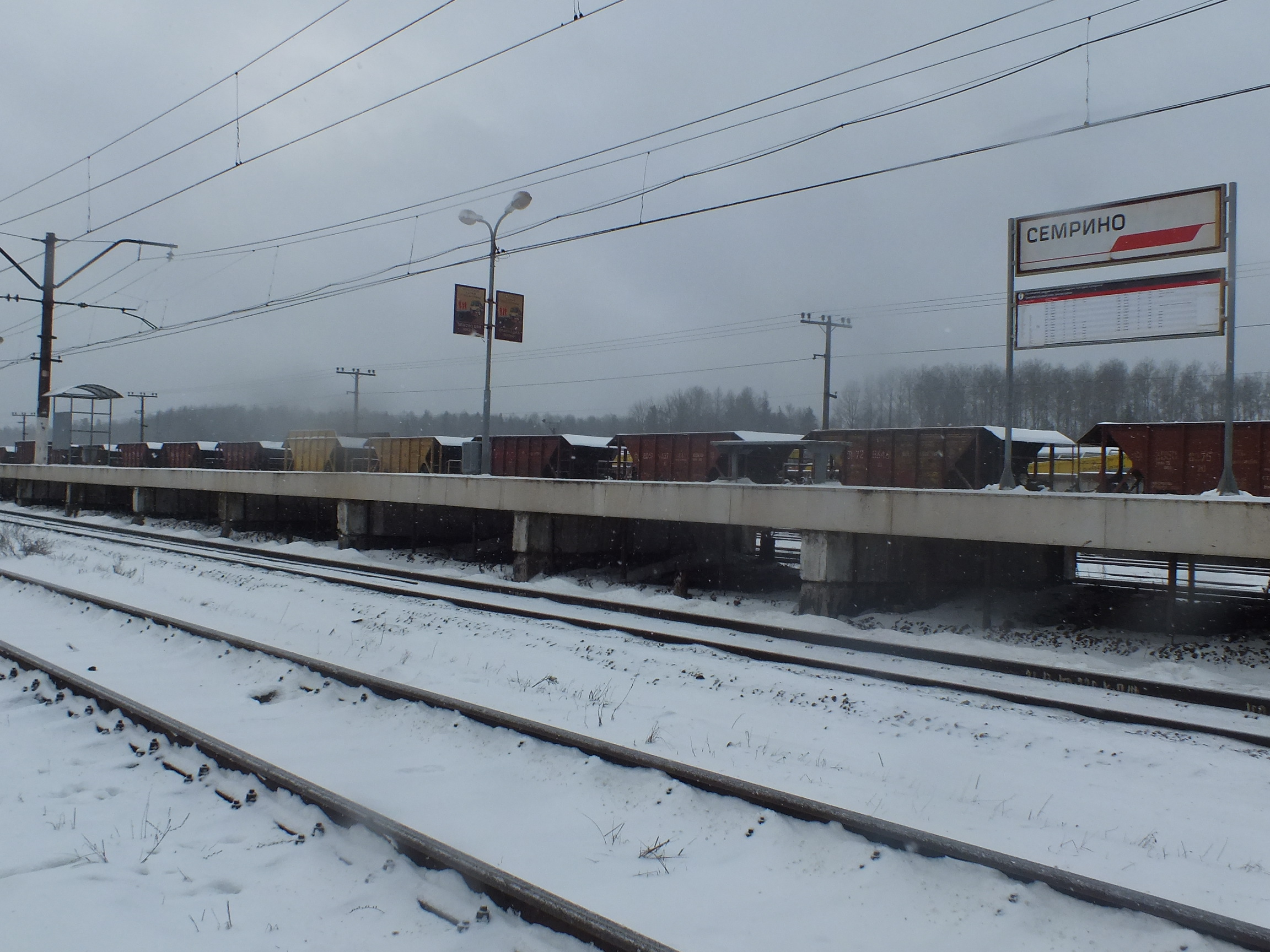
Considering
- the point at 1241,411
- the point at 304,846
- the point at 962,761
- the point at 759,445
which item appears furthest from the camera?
the point at 1241,411

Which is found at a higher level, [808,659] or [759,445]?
[759,445]

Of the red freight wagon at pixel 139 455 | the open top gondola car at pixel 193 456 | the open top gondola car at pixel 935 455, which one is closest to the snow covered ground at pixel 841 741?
the open top gondola car at pixel 935 455

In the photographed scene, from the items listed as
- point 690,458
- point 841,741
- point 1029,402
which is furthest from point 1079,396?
point 841,741

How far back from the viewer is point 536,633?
12.7 meters

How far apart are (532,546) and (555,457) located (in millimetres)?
10678

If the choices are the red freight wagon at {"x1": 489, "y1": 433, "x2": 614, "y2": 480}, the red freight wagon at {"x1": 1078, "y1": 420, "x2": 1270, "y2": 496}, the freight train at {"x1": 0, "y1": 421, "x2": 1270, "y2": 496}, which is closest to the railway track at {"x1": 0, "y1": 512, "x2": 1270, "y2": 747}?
the freight train at {"x1": 0, "y1": 421, "x2": 1270, "y2": 496}

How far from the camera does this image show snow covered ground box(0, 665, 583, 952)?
3.95 metres

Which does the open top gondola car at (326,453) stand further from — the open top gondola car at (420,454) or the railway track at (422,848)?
the railway track at (422,848)

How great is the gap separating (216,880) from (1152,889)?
5016 mm

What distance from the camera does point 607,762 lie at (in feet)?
20.9

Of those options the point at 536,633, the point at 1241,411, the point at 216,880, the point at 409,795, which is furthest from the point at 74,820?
the point at 1241,411

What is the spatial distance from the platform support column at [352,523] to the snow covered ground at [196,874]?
19282mm

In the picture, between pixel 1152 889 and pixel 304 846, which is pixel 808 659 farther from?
pixel 304 846

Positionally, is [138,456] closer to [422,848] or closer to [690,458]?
[690,458]
